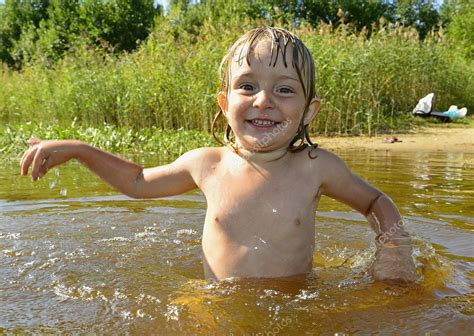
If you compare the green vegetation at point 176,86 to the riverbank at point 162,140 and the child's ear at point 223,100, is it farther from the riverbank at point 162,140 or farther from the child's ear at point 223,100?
the child's ear at point 223,100

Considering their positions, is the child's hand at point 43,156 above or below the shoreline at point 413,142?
above

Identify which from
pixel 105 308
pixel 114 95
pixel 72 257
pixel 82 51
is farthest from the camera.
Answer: pixel 82 51

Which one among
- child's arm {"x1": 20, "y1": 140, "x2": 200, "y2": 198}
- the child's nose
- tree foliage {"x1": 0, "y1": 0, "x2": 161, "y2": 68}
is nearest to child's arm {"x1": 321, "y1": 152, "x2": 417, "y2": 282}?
the child's nose

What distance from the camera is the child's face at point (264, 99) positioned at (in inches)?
91.4

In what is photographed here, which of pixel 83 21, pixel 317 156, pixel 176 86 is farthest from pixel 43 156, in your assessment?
pixel 83 21

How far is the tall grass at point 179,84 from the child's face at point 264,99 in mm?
7025

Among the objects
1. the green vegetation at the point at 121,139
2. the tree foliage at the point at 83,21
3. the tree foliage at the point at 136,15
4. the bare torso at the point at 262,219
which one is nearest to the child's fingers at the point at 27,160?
the bare torso at the point at 262,219

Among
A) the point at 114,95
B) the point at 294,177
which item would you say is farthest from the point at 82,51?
the point at 294,177

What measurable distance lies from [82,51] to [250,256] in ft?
30.8

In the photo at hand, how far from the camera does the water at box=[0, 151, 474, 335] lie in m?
1.93

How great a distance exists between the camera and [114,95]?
1013cm

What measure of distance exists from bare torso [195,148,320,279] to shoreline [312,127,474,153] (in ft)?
20.6

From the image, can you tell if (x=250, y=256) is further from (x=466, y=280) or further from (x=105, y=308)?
(x=466, y=280)

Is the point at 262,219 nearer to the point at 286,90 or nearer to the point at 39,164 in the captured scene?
the point at 286,90
